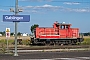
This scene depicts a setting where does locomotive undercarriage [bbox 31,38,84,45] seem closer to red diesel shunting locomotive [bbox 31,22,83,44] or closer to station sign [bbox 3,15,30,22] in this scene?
red diesel shunting locomotive [bbox 31,22,83,44]

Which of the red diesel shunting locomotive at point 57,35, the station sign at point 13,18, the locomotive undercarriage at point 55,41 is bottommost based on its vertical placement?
the locomotive undercarriage at point 55,41

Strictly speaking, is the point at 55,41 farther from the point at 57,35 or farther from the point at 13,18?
the point at 13,18

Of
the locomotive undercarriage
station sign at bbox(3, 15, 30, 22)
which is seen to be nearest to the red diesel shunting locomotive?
the locomotive undercarriage

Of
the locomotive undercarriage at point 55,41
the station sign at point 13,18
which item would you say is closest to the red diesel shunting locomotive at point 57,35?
the locomotive undercarriage at point 55,41

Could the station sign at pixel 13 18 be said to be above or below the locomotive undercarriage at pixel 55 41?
above

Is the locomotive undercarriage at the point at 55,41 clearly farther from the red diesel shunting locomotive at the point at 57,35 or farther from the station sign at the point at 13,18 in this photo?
the station sign at the point at 13,18

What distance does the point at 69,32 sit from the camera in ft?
151

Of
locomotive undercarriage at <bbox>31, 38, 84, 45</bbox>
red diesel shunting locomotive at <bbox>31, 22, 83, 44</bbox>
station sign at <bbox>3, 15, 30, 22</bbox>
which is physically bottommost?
locomotive undercarriage at <bbox>31, 38, 84, 45</bbox>

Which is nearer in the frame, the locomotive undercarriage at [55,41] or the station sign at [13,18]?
the station sign at [13,18]

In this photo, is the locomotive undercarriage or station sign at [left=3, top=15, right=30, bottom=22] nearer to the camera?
station sign at [left=3, top=15, right=30, bottom=22]

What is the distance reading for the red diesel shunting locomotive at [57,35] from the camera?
45094 mm

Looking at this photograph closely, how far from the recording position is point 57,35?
4534cm

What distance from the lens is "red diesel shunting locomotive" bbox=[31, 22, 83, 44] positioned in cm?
4509

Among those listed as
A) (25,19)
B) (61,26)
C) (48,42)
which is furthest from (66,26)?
(25,19)
